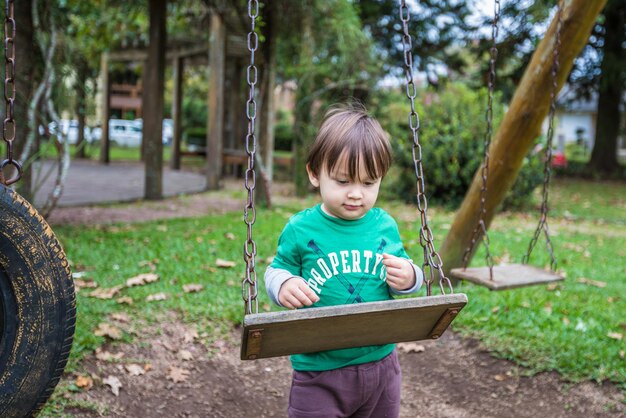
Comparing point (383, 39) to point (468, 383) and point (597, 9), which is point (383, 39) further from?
point (468, 383)

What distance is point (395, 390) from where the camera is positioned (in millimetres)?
2111

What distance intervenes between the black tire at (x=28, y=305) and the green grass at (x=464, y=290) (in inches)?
51.5

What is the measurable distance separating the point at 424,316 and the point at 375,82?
1010cm

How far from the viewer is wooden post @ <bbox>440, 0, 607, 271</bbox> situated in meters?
3.98

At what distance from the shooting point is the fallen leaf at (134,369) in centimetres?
339

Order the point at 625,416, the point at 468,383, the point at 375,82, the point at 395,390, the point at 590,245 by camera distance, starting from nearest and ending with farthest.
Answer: the point at 395,390
the point at 625,416
the point at 468,383
the point at 590,245
the point at 375,82

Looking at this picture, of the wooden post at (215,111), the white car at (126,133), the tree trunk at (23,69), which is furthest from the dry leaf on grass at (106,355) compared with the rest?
the white car at (126,133)

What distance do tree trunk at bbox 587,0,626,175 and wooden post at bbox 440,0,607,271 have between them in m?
13.5

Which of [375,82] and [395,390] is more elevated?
[375,82]

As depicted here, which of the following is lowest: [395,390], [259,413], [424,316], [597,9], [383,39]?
[259,413]

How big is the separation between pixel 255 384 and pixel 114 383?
76 centimetres

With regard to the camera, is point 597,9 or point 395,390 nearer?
point 395,390

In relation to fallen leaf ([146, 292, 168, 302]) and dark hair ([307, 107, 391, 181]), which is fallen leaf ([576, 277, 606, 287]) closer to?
fallen leaf ([146, 292, 168, 302])

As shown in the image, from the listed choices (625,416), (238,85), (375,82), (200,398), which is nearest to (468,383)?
(625,416)
